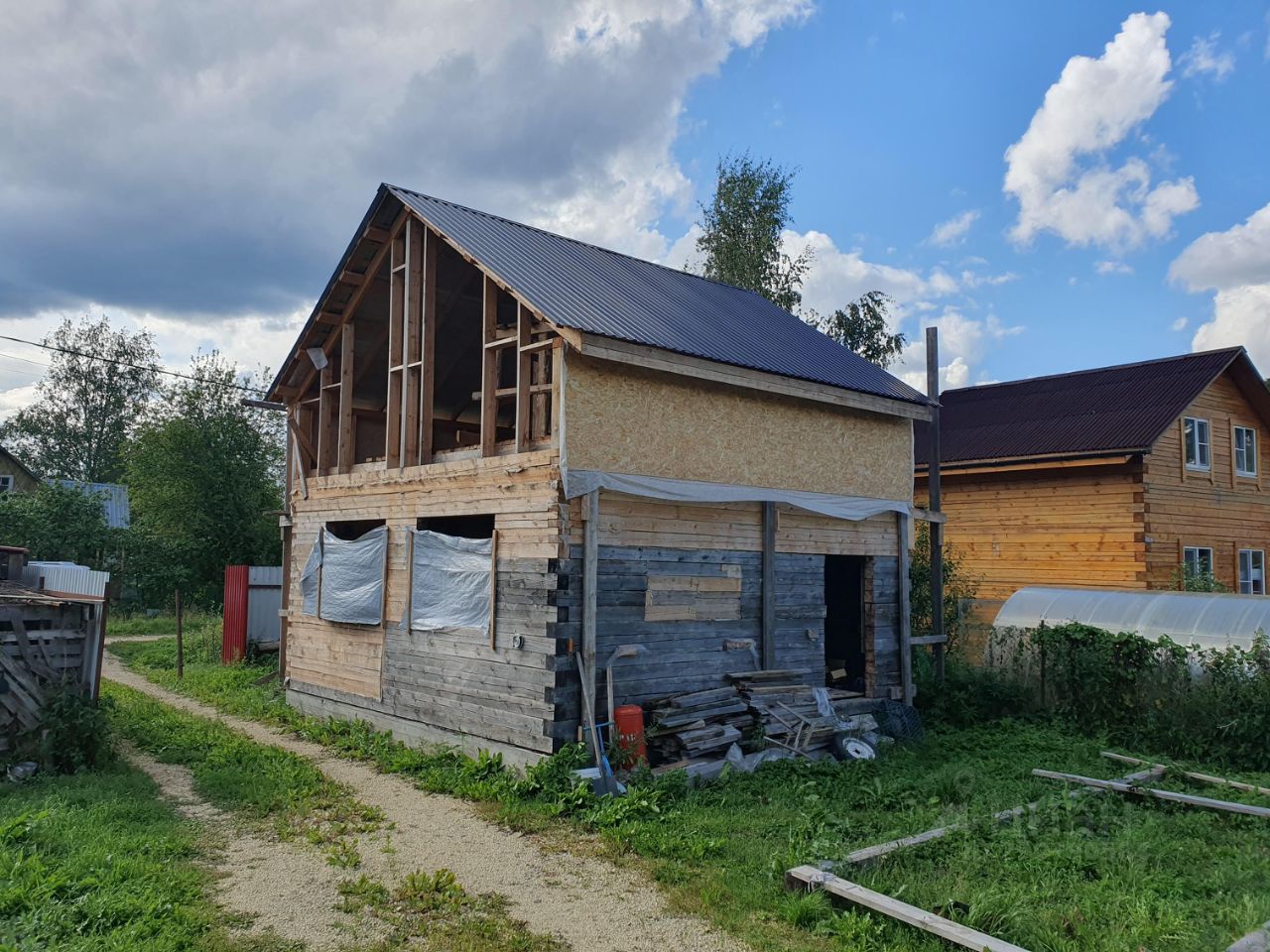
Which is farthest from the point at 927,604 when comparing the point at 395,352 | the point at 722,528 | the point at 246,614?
the point at 246,614

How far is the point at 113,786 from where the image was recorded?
30.0ft

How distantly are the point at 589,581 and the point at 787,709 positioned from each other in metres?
3.31

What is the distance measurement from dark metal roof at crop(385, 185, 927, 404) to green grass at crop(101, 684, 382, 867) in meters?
5.45

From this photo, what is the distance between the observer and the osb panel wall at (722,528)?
33.8 ft

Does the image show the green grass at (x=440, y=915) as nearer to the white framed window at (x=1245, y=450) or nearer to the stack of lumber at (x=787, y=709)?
the stack of lumber at (x=787, y=709)

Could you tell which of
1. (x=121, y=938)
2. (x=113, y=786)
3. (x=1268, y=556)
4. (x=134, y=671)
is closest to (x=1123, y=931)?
(x=121, y=938)

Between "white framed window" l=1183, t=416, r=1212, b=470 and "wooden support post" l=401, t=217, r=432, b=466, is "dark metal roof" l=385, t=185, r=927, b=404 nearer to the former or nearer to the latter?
"wooden support post" l=401, t=217, r=432, b=466

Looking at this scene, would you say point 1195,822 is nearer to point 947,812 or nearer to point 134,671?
point 947,812

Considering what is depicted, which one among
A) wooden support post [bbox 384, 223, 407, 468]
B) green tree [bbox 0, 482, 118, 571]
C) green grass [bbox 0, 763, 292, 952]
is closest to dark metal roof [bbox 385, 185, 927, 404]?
wooden support post [bbox 384, 223, 407, 468]

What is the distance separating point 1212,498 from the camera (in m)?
21.4

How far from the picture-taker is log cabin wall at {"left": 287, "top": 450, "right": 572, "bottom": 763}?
9.84 meters

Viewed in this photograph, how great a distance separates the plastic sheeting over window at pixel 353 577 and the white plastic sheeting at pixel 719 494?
4.02m

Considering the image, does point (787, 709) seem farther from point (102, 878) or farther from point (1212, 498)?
point (1212, 498)

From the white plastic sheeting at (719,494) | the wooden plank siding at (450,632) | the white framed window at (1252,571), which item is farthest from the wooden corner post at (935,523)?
the white framed window at (1252,571)
